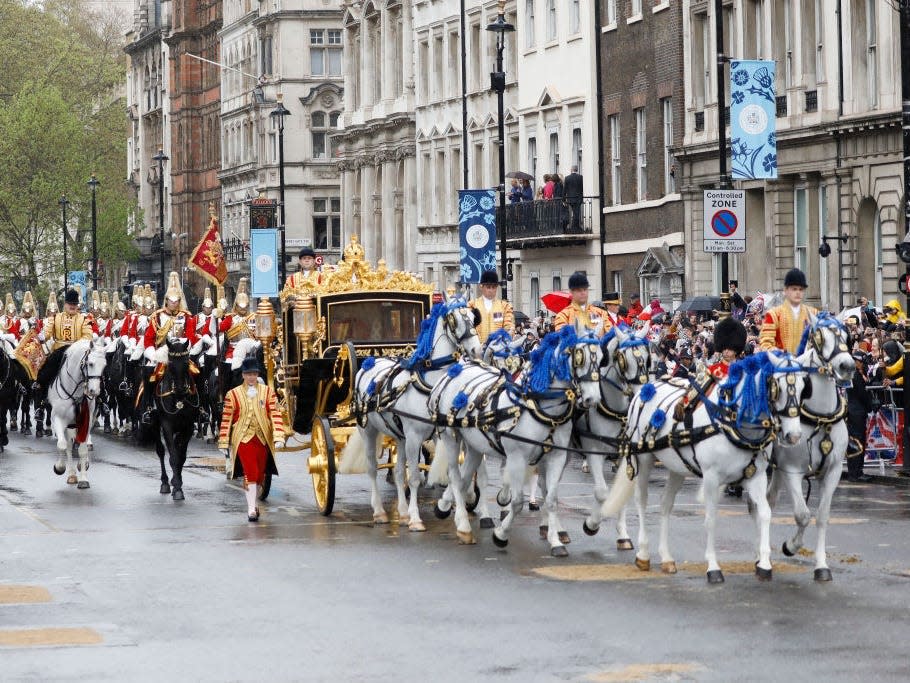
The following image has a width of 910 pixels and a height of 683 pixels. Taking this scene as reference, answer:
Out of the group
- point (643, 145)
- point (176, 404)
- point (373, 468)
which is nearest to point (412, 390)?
point (373, 468)

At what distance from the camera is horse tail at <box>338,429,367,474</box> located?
67.5 ft

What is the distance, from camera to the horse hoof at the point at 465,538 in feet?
58.1

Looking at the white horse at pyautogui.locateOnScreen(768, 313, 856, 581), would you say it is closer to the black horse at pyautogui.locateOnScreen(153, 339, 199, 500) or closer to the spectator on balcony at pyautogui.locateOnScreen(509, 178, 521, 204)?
the black horse at pyautogui.locateOnScreen(153, 339, 199, 500)

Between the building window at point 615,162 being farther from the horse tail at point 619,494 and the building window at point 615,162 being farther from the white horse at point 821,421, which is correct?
the white horse at point 821,421

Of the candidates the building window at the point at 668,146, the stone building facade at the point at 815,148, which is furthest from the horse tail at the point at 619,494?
the building window at the point at 668,146

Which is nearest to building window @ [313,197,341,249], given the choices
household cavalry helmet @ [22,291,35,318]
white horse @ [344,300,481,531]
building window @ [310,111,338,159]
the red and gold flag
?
building window @ [310,111,338,159]

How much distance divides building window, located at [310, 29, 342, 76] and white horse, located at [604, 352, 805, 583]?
81.5 m

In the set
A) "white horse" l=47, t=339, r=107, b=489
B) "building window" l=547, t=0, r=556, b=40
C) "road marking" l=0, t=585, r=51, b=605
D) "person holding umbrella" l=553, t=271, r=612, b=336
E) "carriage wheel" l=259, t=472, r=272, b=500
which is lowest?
"road marking" l=0, t=585, r=51, b=605

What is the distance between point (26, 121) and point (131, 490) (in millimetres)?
76992

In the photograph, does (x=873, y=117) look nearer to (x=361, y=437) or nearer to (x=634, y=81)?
(x=634, y=81)

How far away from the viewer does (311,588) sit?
595 inches

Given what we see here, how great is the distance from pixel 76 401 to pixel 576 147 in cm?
3135

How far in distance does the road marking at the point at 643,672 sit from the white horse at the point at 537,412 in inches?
193

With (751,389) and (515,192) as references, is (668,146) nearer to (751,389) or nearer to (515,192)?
(515,192)
